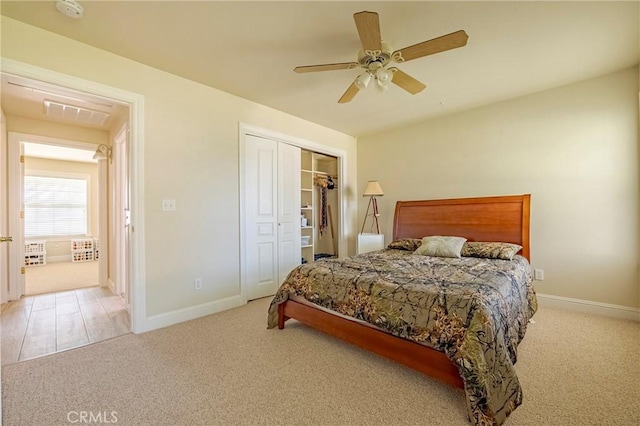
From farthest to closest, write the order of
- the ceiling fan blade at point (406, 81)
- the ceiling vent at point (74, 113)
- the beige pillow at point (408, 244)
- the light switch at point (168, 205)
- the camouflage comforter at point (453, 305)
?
the beige pillow at point (408, 244), the ceiling vent at point (74, 113), the light switch at point (168, 205), the ceiling fan blade at point (406, 81), the camouflage comforter at point (453, 305)

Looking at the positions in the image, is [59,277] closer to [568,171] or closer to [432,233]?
[432,233]

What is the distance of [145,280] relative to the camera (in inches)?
109

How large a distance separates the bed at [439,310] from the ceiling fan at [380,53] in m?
1.64

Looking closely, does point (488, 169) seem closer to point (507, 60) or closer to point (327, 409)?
point (507, 60)

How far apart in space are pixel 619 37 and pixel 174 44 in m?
3.83

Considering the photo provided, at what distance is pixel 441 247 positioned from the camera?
3.36 m

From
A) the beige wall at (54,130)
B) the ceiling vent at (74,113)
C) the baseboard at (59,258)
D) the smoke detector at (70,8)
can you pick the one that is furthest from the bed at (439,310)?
the baseboard at (59,258)

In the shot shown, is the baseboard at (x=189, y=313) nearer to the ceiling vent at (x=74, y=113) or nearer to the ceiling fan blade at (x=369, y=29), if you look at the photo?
the ceiling vent at (x=74, y=113)

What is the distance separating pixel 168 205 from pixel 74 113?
2128mm

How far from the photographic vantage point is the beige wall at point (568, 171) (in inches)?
117

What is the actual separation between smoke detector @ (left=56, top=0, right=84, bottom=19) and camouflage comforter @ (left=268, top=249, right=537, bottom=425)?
2.66 metres

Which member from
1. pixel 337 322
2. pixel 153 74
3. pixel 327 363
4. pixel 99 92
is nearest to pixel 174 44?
pixel 153 74

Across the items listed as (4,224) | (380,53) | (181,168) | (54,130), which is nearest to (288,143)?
(181,168)

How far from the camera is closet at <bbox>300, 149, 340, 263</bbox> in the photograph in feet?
16.8
